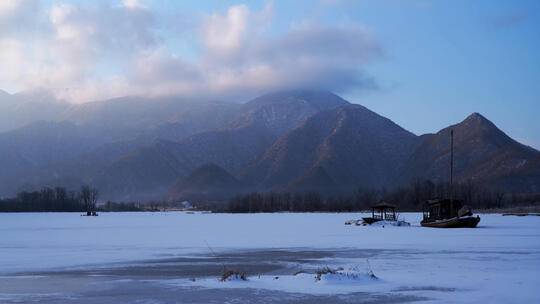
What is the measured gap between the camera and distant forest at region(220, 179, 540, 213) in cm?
13875

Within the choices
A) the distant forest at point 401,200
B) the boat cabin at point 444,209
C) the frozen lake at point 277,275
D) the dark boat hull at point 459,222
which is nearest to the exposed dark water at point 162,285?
the frozen lake at point 277,275

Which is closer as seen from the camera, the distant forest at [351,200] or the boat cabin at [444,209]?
the boat cabin at [444,209]

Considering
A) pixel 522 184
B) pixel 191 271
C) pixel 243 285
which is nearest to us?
pixel 243 285

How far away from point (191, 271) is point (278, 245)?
536 inches

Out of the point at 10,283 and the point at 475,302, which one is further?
the point at 10,283

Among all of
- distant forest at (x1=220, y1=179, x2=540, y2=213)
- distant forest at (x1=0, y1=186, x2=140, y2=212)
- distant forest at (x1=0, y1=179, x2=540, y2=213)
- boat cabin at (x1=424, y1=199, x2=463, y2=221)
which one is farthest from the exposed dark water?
distant forest at (x1=0, y1=186, x2=140, y2=212)

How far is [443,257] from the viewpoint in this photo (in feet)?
82.1

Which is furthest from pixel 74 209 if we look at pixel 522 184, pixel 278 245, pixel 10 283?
pixel 10 283

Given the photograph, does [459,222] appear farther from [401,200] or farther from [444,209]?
[401,200]

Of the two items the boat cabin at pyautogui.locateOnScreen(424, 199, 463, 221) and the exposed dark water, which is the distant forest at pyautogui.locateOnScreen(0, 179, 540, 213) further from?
the exposed dark water

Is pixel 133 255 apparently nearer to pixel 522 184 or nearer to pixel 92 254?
pixel 92 254

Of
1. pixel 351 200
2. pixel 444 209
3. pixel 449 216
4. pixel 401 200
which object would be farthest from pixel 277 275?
pixel 351 200

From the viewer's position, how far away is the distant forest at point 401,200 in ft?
455

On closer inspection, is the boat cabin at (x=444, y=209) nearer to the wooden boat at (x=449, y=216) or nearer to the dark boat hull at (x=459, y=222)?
the wooden boat at (x=449, y=216)
